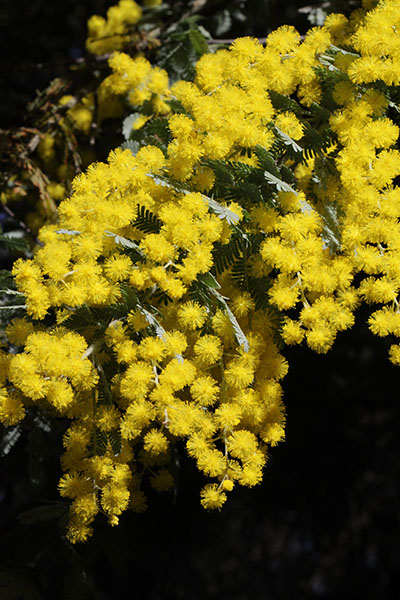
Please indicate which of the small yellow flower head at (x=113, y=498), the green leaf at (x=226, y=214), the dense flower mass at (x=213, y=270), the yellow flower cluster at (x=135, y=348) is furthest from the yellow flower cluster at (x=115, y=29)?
the small yellow flower head at (x=113, y=498)

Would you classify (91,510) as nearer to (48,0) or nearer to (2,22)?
(2,22)

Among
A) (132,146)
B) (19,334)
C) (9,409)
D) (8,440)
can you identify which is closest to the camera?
(9,409)

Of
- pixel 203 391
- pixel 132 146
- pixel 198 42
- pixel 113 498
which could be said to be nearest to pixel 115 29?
pixel 198 42

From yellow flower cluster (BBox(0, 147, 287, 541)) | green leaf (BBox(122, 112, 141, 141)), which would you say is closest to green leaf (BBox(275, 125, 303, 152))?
yellow flower cluster (BBox(0, 147, 287, 541))

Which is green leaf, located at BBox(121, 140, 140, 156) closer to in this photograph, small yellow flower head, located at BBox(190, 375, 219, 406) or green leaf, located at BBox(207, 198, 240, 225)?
green leaf, located at BBox(207, 198, 240, 225)

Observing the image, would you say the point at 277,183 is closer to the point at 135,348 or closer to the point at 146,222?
the point at 146,222

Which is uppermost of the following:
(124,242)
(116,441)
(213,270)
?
(124,242)

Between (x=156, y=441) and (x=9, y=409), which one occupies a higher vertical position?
(x=9, y=409)
